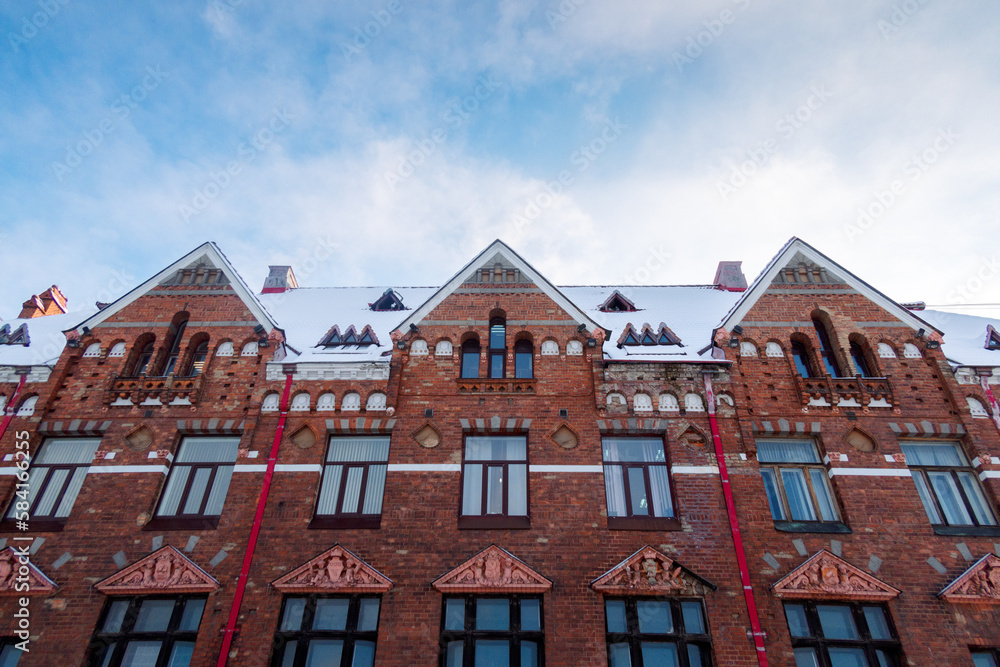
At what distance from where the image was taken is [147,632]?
12203 mm

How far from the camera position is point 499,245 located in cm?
1850

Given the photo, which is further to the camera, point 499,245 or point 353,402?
point 499,245

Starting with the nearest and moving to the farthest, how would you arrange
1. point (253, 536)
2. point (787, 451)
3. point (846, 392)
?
point (253, 536) < point (787, 451) < point (846, 392)

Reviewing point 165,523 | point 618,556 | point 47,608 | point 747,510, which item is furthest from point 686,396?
point 47,608

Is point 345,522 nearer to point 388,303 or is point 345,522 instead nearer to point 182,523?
point 182,523

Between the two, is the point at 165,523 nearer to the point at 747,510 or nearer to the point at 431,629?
the point at 431,629

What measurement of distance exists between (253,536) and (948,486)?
16.6m

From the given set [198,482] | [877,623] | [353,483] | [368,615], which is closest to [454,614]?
[368,615]

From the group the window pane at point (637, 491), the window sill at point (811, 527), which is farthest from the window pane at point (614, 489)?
the window sill at point (811, 527)

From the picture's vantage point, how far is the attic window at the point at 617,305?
19.9m

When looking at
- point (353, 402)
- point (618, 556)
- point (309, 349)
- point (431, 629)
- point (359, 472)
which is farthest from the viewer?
point (309, 349)

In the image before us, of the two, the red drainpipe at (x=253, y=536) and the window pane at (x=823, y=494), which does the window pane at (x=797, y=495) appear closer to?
the window pane at (x=823, y=494)

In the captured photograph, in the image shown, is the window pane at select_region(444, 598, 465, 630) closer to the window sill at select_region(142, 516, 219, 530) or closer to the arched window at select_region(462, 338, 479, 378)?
the window sill at select_region(142, 516, 219, 530)

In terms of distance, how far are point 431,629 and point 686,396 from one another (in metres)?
8.45
